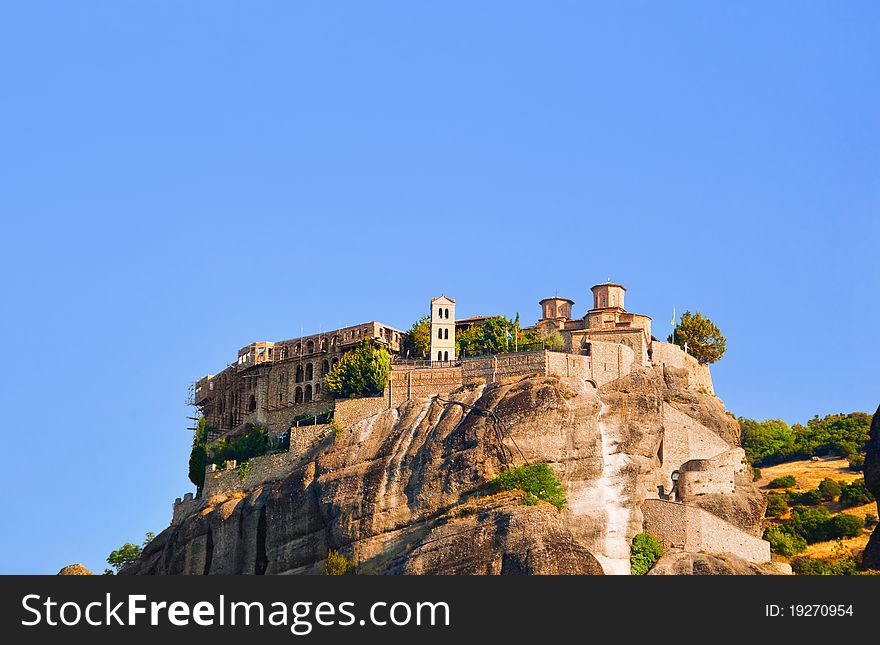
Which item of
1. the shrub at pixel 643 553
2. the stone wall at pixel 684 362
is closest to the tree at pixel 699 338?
the stone wall at pixel 684 362

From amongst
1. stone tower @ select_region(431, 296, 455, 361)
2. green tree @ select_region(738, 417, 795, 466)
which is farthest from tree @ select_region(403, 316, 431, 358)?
green tree @ select_region(738, 417, 795, 466)

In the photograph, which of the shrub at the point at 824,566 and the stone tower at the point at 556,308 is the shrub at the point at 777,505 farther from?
the stone tower at the point at 556,308

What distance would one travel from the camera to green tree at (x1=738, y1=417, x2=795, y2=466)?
5595 inches

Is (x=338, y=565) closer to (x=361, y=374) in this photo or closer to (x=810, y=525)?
(x=361, y=374)

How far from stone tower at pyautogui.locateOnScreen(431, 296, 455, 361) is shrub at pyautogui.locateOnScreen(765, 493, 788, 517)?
90.6ft

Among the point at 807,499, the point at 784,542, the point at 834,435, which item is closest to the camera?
the point at 784,542

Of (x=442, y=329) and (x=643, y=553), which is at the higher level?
(x=442, y=329)

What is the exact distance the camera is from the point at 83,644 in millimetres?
Result: 62781

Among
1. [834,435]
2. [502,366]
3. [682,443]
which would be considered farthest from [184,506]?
[834,435]

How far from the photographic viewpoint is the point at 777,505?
125 meters

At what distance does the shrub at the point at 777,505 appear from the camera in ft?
406

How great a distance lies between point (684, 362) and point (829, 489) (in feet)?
65.5

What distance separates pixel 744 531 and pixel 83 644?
164 ft

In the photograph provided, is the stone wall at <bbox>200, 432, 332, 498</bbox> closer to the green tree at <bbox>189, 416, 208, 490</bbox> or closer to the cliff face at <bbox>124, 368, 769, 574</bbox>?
the cliff face at <bbox>124, 368, 769, 574</bbox>
